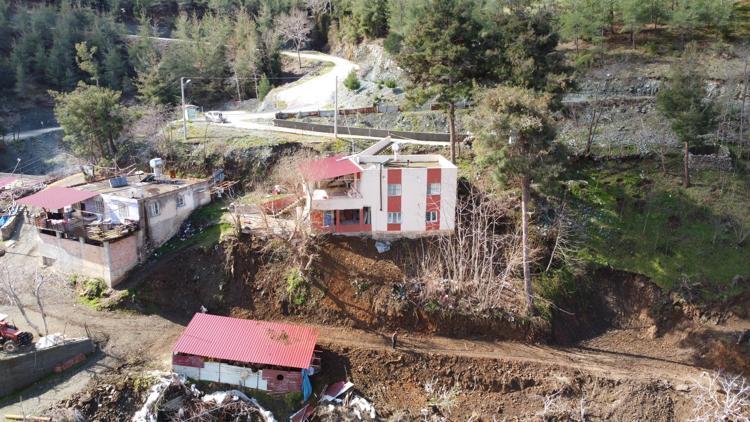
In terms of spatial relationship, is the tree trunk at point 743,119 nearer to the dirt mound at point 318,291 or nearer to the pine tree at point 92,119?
the dirt mound at point 318,291

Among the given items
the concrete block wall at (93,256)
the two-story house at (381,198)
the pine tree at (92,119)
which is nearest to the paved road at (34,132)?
the pine tree at (92,119)

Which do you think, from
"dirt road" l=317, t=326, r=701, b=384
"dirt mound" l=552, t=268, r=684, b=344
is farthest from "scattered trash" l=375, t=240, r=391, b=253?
"dirt mound" l=552, t=268, r=684, b=344

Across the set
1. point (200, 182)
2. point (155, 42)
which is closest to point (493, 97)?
point (200, 182)

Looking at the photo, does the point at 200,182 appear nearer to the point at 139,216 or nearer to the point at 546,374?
the point at 139,216

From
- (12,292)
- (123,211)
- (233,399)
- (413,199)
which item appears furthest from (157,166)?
(233,399)

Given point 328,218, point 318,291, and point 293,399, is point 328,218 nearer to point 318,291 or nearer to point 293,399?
point 318,291

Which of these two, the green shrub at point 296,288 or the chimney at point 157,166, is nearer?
the green shrub at point 296,288
